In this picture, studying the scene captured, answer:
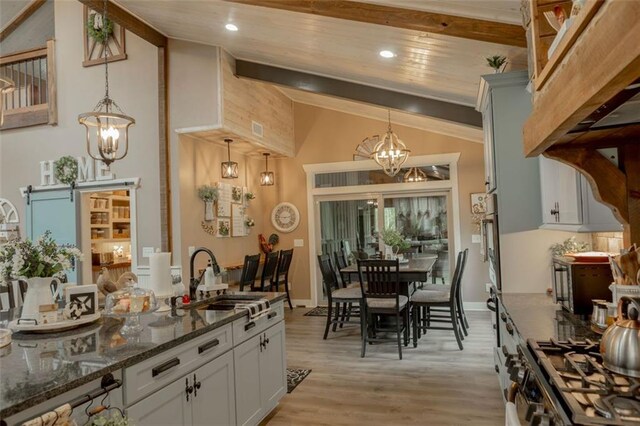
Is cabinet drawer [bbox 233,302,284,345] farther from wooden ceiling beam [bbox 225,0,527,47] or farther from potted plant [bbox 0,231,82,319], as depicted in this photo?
wooden ceiling beam [bbox 225,0,527,47]

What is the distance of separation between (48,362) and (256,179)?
5788 mm

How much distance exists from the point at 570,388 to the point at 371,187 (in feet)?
19.3

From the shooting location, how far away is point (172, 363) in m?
1.98

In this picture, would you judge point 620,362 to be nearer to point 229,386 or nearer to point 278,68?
point 229,386

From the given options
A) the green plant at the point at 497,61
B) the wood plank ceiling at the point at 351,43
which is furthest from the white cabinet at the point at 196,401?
the green plant at the point at 497,61

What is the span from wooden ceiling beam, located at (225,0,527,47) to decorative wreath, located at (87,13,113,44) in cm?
359

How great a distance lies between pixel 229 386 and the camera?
2.48 metres

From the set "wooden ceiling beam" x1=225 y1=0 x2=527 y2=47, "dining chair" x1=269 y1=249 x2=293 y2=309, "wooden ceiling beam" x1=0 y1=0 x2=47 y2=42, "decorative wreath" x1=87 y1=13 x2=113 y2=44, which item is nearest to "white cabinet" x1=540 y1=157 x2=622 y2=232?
"wooden ceiling beam" x1=225 y1=0 x2=527 y2=47

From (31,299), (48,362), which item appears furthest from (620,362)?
(31,299)

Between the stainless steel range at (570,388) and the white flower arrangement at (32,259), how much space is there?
2.28 meters

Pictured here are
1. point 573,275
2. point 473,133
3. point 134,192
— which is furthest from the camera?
point 473,133

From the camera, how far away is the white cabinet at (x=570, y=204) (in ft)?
7.34

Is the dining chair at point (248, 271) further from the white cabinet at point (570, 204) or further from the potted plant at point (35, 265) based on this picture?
the white cabinet at point (570, 204)

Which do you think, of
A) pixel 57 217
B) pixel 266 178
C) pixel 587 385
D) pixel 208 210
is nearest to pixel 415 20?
pixel 587 385
